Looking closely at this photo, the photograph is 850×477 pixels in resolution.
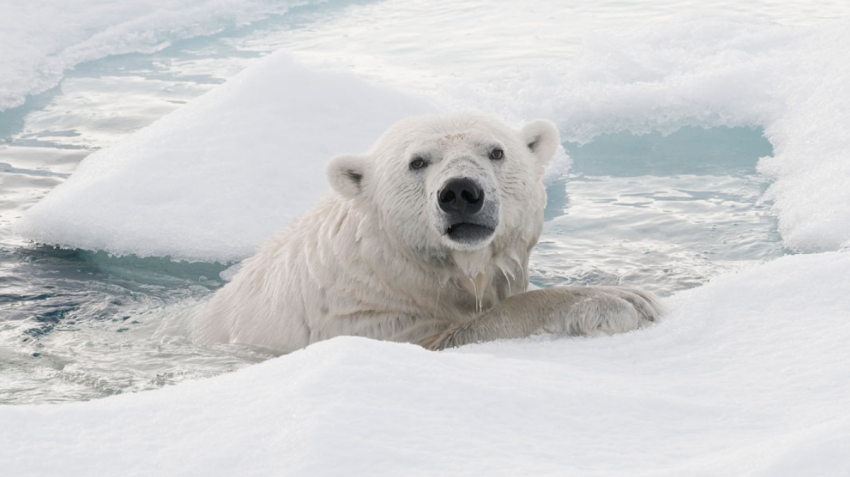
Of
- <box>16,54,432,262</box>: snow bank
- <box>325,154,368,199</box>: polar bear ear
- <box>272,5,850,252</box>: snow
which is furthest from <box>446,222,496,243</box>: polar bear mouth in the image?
<box>272,5,850,252</box>: snow

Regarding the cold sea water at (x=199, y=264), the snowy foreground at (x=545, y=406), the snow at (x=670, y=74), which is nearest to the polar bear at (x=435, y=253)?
the snowy foreground at (x=545, y=406)

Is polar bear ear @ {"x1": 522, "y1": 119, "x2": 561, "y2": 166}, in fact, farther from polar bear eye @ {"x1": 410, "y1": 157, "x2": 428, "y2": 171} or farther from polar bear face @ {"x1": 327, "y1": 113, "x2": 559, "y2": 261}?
polar bear eye @ {"x1": 410, "y1": 157, "x2": 428, "y2": 171}

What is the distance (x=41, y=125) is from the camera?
8.36 metres

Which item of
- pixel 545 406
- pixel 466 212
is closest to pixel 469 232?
pixel 466 212

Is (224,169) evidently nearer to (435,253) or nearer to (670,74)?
(435,253)

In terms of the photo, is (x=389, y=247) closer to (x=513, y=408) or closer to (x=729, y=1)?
(x=513, y=408)

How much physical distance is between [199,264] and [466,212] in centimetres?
275

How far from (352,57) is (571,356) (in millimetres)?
8185

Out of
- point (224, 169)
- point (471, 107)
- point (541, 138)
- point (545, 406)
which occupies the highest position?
Answer: point (471, 107)

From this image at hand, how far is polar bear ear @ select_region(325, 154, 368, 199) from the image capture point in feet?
11.3

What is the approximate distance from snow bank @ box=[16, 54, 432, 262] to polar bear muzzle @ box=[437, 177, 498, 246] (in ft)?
8.26

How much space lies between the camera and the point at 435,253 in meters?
3.37

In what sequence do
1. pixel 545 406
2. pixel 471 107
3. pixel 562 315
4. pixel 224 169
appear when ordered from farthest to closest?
1. pixel 471 107
2. pixel 224 169
3. pixel 562 315
4. pixel 545 406

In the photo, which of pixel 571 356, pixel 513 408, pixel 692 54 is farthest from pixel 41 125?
pixel 513 408
